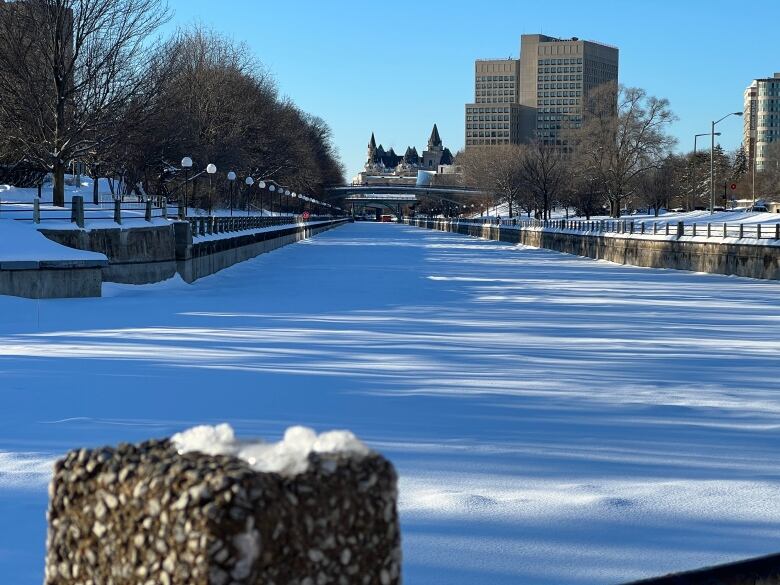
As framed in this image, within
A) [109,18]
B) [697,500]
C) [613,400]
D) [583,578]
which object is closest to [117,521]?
[583,578]

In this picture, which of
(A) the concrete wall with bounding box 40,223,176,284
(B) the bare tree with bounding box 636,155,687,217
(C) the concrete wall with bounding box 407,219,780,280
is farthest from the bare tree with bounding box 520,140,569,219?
(A) the concrete wall with bounding box 40,223,176,284

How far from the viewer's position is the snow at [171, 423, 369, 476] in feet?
8.38

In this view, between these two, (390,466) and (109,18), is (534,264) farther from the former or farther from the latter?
(390,466)

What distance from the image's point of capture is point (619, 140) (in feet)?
336

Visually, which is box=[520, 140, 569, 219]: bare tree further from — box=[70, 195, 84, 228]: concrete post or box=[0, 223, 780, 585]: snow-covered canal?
box=[0, 223, 780, 585]: snow-covered canal

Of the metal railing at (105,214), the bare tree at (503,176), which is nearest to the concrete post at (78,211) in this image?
the metal railing at (105,214)

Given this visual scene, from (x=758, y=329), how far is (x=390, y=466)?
16816 millimetres

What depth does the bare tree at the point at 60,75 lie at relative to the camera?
40.5m

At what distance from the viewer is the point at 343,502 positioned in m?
2.58

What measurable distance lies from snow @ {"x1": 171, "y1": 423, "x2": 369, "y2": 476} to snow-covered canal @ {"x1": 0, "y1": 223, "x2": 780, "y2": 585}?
9.98 feet

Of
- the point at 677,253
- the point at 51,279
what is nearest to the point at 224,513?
the point at 51,279

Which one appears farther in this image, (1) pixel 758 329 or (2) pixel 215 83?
(2) pixel 215 83

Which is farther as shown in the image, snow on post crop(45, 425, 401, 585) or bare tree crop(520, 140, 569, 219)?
bare tree crop(520, 140, 569, 219)

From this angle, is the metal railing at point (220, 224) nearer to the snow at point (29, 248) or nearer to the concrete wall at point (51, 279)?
the snow at point (29, 248)
